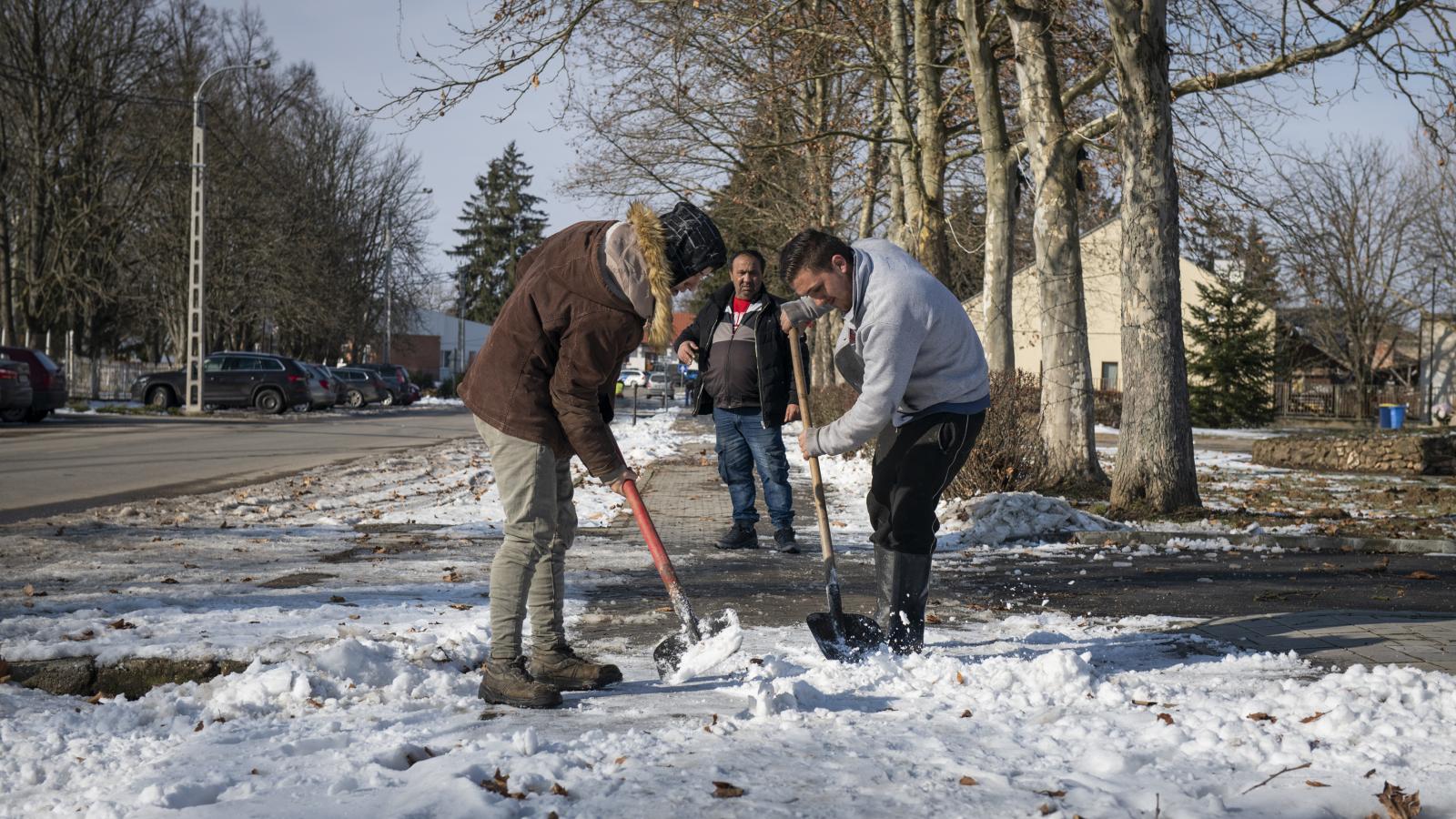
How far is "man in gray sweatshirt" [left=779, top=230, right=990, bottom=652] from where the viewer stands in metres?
4.74

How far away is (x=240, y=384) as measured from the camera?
104 ft

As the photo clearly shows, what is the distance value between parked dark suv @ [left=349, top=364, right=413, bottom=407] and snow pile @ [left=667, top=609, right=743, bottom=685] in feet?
135

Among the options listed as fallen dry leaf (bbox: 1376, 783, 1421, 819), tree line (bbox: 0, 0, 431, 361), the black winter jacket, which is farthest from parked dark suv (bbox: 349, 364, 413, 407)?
fallen dry leaf (bbox: 1376, 783, 1421, 819)

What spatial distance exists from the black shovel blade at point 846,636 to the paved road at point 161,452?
277 inches

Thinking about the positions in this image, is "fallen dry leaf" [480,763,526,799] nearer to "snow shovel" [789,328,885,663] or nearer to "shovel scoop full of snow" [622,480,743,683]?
"shovel scoop full of snow" [622,480,743,683]

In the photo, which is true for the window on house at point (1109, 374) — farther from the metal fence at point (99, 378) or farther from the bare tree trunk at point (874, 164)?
the metal fence at point (99, 378)

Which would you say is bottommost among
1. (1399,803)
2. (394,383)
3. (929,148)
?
(1399,803)

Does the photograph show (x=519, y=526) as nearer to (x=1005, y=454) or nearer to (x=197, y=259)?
(x=1005, y=454)

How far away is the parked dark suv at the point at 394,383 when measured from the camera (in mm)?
44750

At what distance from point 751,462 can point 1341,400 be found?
144 feet

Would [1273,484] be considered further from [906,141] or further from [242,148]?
[242,148]

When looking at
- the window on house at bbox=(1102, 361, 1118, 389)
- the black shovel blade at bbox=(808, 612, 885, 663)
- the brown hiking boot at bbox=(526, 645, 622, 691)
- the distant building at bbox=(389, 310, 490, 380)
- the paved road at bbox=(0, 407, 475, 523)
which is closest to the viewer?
the brown hiking boot at bbox=(526, 645, 622, 691)

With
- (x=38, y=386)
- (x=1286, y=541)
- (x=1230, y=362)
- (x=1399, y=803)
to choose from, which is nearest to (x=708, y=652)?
(x=1399, y=803)

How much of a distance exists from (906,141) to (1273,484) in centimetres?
665
